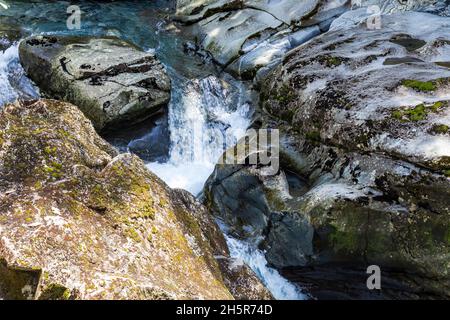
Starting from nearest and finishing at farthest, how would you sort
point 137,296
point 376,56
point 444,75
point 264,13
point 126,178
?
point 137,296
point 126,178
point 444,75
point 376,56
point 264,13

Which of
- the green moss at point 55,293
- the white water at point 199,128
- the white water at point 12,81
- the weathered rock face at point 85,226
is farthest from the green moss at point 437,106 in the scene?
the white water at point 12,81

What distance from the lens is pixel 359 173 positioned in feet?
25.4

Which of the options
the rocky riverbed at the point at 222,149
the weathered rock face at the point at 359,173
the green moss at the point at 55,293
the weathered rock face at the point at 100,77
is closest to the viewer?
the green moss at the point at 55,293

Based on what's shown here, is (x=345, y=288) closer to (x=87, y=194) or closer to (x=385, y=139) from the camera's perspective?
(x=385, y=139)

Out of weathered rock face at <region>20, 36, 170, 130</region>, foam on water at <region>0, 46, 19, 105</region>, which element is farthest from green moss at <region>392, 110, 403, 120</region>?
foam on water at <region>0, 46, 19, 105</region>

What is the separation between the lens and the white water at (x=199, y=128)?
11836 mm

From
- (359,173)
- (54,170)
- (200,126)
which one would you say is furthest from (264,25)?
(54,170)

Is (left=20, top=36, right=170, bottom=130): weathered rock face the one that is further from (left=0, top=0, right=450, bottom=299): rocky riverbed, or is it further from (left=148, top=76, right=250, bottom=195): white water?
(left=148, top=76, right=250, bottom=195): white water

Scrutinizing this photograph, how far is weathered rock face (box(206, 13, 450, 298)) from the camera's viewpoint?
6.92 metres

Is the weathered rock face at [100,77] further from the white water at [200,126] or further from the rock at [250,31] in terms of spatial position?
the rock at [250,31]

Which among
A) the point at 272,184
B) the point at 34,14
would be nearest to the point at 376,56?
the point at 272,184

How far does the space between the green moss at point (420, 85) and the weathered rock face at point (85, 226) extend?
505 centimetres

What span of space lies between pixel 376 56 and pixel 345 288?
18.1ft
